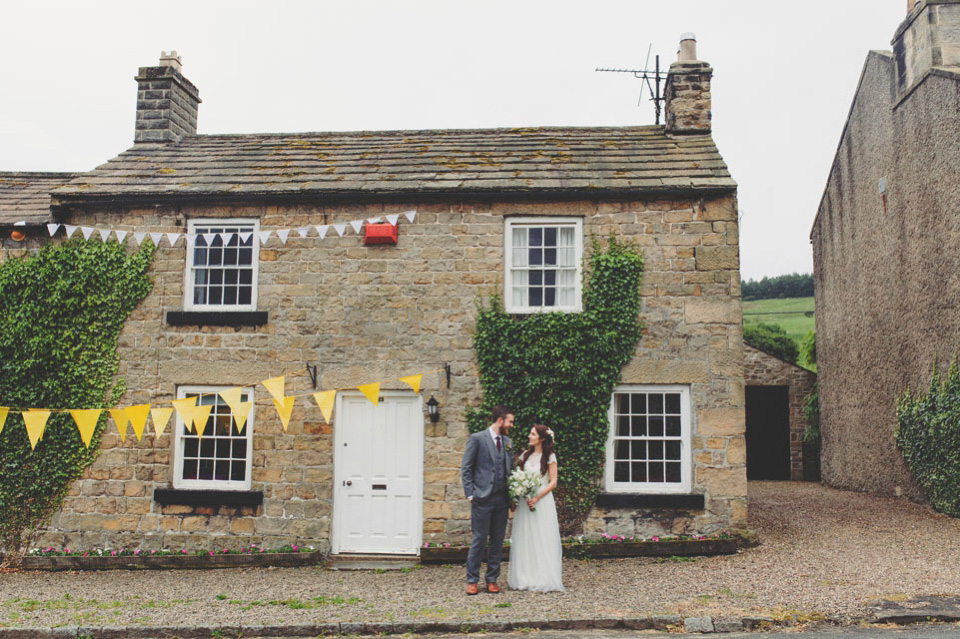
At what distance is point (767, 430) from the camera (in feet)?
73.3

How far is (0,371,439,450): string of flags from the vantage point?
9.50m

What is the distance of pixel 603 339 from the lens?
1050 cm

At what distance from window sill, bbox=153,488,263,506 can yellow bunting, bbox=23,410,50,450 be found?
1.76 meters

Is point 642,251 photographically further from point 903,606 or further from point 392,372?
point 903,606

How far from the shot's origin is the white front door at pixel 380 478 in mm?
10625

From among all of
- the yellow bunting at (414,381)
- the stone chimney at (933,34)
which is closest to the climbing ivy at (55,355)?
the yellow bunting at (414,381)

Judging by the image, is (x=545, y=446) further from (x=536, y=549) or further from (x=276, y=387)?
(x=276, y=387)

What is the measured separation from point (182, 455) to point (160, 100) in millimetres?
6060

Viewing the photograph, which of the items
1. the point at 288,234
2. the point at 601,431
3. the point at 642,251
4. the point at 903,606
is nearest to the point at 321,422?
the point at 288,234

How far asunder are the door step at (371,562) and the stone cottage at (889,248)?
9.25 m

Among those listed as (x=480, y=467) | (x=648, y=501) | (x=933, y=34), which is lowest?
(x=648, y=501)

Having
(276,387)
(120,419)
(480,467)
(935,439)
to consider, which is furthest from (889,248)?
(120,419)

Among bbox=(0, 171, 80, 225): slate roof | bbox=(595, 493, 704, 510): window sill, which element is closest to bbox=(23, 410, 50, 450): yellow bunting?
bbox=(0, 171, 80, 225): slate roof

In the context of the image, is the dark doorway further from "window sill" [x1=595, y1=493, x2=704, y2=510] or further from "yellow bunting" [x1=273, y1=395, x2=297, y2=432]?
"yellow bunting" [x1=273, y1=395, x2=297, y2=432]
